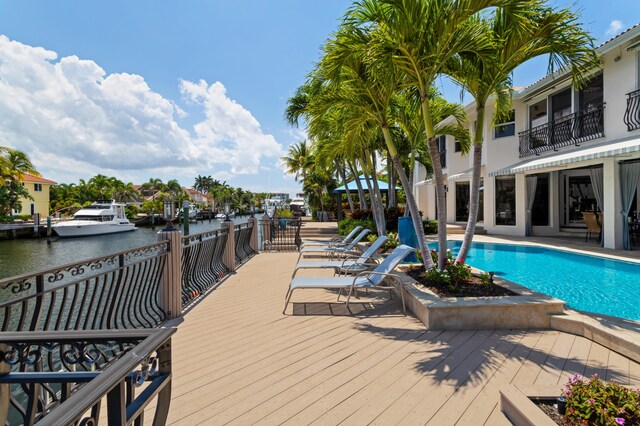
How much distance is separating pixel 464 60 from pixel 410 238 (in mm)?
3899

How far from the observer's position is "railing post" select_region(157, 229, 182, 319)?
4.46 meters

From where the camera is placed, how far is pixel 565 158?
10.1 m

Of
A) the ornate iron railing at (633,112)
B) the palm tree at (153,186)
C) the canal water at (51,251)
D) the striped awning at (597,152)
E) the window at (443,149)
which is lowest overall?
the canal water at (51,251)

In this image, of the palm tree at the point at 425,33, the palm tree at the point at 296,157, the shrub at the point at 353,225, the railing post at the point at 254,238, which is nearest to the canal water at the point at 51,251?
the palm tree at the point at 296,157

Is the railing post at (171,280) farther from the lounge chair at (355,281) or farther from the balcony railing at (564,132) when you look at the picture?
the balcony railing at (564,132)

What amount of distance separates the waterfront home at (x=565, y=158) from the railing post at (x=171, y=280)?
852 cm

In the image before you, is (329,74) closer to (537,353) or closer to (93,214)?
(537,353)

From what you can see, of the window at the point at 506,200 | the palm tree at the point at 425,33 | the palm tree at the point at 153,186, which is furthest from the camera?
the palm tree at the point at 153,186

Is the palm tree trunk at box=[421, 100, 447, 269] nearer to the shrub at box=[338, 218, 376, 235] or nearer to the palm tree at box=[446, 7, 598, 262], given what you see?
the palm tree at box=[446, 7, 598, 262]

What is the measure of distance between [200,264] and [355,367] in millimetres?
3874

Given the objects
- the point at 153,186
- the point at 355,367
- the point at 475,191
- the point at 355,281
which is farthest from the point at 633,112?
the point at 153,186

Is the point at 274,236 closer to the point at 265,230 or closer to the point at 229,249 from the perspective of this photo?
the point at 265,230

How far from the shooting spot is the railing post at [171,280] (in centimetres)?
446

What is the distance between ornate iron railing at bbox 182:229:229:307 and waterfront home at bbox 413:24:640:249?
749 centimetres
